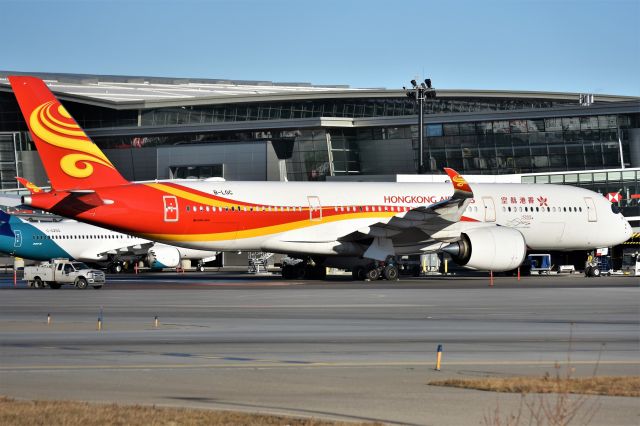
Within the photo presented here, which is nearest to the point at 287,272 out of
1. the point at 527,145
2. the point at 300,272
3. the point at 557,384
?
the point at 300,272

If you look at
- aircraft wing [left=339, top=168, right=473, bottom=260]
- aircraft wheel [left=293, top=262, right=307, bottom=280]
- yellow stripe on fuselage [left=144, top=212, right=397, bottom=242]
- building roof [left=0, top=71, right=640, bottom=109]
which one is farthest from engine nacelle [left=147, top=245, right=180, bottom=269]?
building roof [left=0, top=71, right=640, bottom=109]

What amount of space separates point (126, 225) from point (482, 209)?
53.8 feet

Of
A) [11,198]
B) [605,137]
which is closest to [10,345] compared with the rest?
[11,198]

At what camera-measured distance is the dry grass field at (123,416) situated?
34.4ft

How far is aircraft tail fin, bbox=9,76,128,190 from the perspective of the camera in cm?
4044

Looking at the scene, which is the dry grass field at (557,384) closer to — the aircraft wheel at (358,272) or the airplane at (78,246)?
the aircraft wheel at (358,272)

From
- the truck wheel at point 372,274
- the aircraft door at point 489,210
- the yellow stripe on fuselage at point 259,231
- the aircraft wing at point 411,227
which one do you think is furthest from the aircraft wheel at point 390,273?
the aircraft door at point 489,210

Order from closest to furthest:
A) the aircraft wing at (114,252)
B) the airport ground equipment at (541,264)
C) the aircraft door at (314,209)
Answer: the aircraft door at (314,209), the airport ground equipment at (541,264), the aircraft wing at (114,252)

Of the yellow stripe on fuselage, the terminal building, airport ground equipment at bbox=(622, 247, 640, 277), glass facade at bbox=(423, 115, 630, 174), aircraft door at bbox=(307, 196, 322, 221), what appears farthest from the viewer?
the terminal building

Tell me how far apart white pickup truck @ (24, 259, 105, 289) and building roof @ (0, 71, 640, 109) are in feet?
174

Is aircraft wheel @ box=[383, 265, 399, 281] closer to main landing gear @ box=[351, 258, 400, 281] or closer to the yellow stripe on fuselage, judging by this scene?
main landing gear @ box=[351, 258, 400, 281]

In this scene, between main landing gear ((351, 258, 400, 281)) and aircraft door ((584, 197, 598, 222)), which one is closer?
main landing gear ((351, 258, 400, 281))

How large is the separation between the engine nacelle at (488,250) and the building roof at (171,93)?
183 feet

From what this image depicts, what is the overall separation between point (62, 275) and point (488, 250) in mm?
18279
